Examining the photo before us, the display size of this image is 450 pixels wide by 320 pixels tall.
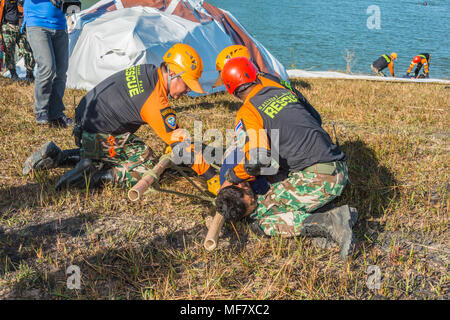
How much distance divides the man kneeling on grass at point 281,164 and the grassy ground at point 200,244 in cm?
21

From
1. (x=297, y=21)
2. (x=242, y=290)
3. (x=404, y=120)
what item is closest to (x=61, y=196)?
(x=242, y=290)

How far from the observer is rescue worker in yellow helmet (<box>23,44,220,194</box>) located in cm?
400

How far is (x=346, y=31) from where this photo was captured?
32.7 meters

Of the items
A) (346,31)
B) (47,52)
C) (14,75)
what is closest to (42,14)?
(47,52)

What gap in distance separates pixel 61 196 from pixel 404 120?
596cm

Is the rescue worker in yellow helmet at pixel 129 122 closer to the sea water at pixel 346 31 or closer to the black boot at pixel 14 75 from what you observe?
the black boot at pixel 14 75

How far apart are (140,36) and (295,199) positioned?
5525mm

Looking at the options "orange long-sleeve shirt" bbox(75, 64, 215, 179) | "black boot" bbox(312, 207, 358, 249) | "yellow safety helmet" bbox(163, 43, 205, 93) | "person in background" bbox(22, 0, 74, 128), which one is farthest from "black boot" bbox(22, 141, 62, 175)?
"black boot" bbox(312, 207, 358, 249)

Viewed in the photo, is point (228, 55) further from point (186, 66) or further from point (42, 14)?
point (42, 14)

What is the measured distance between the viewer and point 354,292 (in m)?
3.01

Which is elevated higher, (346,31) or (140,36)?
(140,36)

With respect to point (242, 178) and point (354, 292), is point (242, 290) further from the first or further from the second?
point (242, 178)

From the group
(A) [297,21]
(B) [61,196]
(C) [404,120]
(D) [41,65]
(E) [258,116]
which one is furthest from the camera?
(A) [297,21]

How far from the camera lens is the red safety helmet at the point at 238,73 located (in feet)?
12.2
